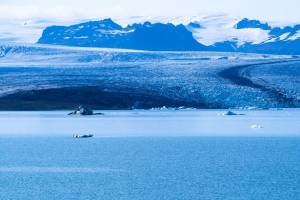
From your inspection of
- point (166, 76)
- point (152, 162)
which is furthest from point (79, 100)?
point (152, 162)

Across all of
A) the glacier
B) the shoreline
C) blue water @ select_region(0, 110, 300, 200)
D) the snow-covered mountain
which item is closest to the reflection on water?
blue water @ select_region(0, 110, 300, 200)

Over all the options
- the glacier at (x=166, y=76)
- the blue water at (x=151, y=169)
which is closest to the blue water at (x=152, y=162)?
the blue water at (x=151, y=169)

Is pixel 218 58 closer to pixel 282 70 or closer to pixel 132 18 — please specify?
pixel 282 70

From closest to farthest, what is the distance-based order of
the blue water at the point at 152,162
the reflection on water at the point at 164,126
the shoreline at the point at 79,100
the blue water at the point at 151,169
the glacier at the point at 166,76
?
the blue water at the point at 151,169 < the blue water at the point at 152,162 < the reflection on water at the point at 164,126 < the glacier at the point at 166,76 < the shoreline at the point at 79,100

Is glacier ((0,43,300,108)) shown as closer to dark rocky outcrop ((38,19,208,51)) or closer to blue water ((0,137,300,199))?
blue water ((0,137,300,199))

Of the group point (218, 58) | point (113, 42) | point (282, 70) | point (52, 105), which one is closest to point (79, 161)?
point (52, 105)

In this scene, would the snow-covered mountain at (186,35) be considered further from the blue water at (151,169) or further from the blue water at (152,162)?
the blue water at (151,169)

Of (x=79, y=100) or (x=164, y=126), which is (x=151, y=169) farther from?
(x=79, y=100)
